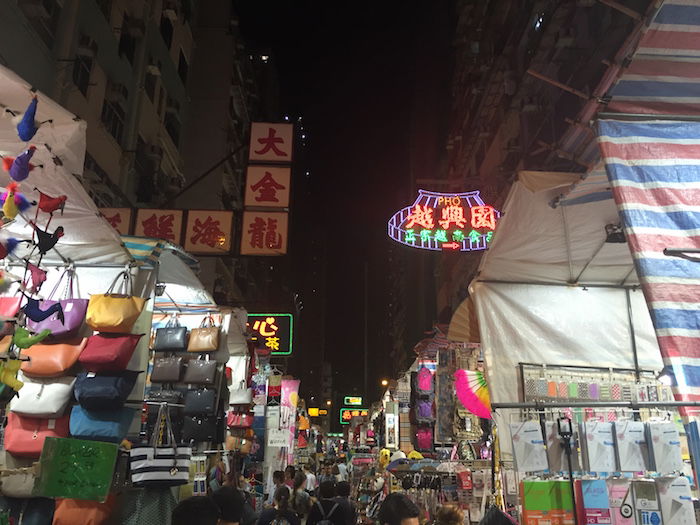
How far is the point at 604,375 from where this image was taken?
6.15 m

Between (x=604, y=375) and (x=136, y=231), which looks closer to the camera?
(x=604, y=375)

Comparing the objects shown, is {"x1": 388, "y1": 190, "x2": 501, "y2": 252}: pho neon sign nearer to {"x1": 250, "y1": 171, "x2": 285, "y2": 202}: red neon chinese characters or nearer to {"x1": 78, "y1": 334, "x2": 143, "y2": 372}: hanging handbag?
{"x1": 250, "y1": 171, "x2": 285, "y2": 202}: red neon chinese characters

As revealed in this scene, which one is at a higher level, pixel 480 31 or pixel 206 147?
pixel 480 31

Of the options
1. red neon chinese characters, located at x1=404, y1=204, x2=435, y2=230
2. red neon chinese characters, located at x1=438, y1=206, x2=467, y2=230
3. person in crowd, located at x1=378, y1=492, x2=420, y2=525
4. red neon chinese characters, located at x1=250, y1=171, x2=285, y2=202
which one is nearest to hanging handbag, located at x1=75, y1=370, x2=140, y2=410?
person in crowd, located at x1=378, y1=492, x2=420, y2=525

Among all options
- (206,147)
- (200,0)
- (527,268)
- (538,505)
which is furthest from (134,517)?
(200,0)

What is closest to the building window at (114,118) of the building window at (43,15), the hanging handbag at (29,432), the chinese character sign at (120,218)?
the building window at (43,15)

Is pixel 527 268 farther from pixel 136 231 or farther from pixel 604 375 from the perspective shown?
pixel 136 231

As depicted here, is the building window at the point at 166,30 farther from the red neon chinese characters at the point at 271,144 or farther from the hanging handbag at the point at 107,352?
the hanging handbag at the point at 107,352

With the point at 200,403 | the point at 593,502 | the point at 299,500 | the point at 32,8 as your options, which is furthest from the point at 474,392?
the point at 32,8

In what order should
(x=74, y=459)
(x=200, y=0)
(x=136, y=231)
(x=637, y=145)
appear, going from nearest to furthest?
(x=637, y=145) < (x=74, y=459) < (x=136, y=231) < (x=200, y=0)

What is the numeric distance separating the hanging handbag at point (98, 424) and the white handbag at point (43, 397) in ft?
0.55

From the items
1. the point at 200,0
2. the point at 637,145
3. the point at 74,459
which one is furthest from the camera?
the point at 200,0

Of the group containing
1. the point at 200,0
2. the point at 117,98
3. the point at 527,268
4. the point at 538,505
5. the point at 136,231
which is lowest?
the point at 538,505

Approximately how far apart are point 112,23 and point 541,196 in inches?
648
